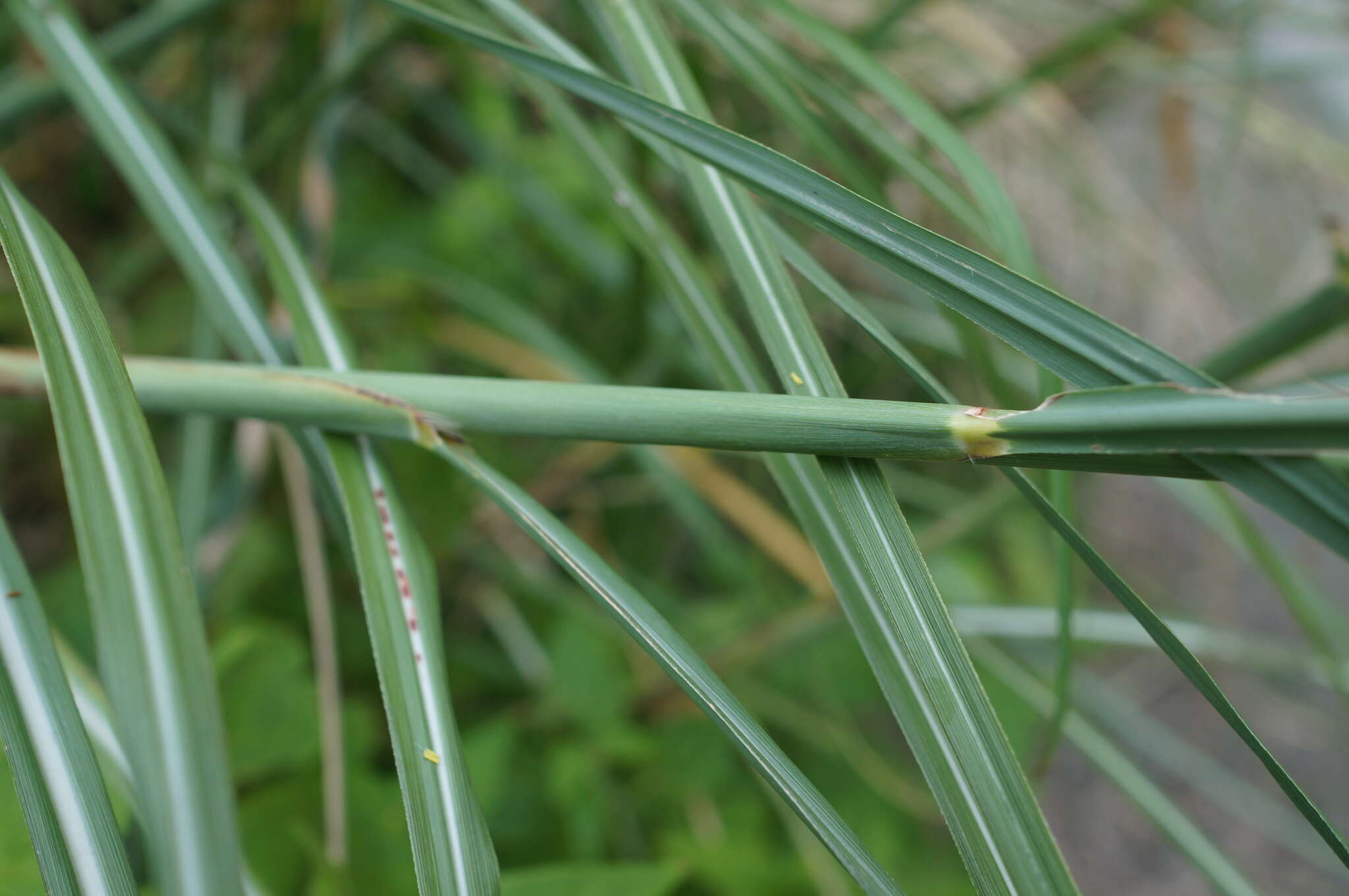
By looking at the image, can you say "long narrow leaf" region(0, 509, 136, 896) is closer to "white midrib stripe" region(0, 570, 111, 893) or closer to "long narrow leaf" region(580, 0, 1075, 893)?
"white midrib stripe" region(0, 570, 111, 893)

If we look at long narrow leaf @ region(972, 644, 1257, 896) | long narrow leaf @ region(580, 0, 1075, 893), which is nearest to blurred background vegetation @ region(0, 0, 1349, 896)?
long narrow leaf @ region(972, 644, 1257, 896)

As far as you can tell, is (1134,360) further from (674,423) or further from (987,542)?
(987,542)

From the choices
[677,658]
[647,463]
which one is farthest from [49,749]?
[647,463]

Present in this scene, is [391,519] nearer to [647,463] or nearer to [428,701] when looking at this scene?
[428,701]

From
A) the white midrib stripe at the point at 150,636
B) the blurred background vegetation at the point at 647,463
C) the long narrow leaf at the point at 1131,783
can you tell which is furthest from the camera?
the blurred background vegetation at the point at 647,463

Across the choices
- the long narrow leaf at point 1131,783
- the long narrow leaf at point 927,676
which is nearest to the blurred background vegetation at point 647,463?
the long narrow leaf at point 1131,783

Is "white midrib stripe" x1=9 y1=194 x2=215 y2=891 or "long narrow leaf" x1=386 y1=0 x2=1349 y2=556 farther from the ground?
"long narrow leaf" x1=386 y1=0 x2=1349 y2=556

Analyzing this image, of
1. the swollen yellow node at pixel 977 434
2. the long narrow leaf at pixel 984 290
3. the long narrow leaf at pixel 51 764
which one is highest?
the long narrow leaf at pixel 984 290

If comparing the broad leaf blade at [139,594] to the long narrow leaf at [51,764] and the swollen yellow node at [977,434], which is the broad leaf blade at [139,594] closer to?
the long narrow leaf at [51,764]
